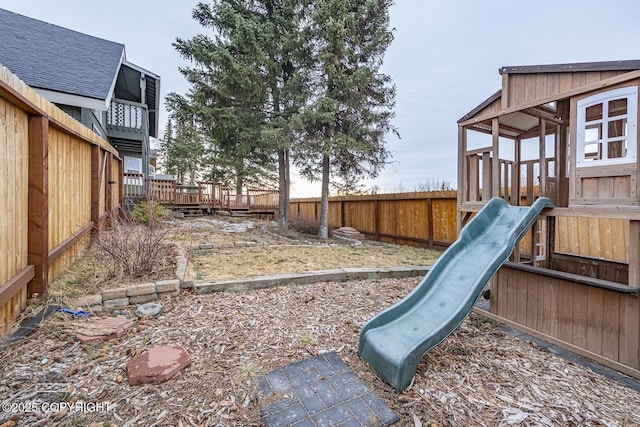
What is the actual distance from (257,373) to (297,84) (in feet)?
26.2

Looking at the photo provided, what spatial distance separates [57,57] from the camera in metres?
7.84

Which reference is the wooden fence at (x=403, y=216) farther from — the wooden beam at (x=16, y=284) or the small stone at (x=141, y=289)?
the wooden beam at (x=16, y=284)

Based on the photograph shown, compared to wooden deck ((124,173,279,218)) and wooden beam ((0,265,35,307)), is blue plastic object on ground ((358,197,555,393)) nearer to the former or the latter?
wooden beam ((0,265,35,307))

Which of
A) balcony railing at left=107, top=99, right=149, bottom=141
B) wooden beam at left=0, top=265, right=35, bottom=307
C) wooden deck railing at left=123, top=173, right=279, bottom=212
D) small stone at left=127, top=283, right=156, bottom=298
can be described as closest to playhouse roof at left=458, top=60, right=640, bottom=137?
small stone at left=127, top=283, right=156, bottom=298

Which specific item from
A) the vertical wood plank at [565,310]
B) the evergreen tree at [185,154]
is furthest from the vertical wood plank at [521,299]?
the evergreen tree at [185,154]

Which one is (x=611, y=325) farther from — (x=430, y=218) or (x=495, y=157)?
(x=430, y=218)

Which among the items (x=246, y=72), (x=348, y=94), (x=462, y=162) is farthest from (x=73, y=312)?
(x=348, y=94)

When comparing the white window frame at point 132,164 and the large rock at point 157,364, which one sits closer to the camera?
the large rock at point 157,364

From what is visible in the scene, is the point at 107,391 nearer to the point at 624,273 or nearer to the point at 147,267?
the point at 147,267

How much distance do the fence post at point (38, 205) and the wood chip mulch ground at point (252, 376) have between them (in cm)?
50

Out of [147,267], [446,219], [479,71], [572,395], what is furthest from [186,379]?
[479,71]

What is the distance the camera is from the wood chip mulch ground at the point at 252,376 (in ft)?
5.52

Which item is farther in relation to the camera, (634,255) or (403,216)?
(403,216)

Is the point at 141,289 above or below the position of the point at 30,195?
below
